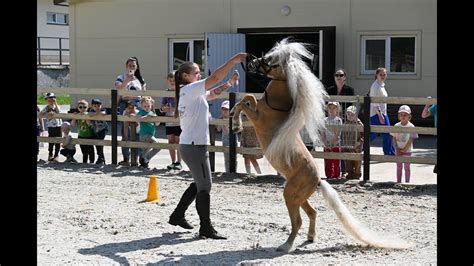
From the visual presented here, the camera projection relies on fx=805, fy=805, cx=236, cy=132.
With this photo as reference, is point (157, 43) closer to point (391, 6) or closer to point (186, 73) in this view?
point (391, 6)

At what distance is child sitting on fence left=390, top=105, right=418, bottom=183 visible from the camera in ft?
37.1

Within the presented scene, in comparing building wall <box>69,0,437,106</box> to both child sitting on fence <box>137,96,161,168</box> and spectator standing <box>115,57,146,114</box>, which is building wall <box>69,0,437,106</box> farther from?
child sitting on fence <box>137,96,161,168</box>

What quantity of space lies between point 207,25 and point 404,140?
10.3 meters

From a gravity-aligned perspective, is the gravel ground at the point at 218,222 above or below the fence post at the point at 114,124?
below

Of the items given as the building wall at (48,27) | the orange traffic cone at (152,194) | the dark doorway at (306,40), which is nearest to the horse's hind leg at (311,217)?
the orange traffic cone at (152,194)

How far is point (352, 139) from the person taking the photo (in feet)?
37.8

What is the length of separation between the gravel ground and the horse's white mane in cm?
97

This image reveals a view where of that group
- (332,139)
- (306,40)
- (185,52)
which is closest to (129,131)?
(332,139)

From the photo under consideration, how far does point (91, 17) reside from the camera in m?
22.7

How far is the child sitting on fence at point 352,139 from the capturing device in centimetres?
1140

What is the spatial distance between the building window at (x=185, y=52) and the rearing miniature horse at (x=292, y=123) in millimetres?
13969

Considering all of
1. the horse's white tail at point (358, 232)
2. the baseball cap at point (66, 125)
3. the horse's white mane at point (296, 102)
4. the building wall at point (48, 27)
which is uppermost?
the building wall at point (48, 27)

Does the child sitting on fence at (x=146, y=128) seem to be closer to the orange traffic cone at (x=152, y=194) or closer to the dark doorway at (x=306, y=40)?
the orange traffic cone at (x=152, y=194)
